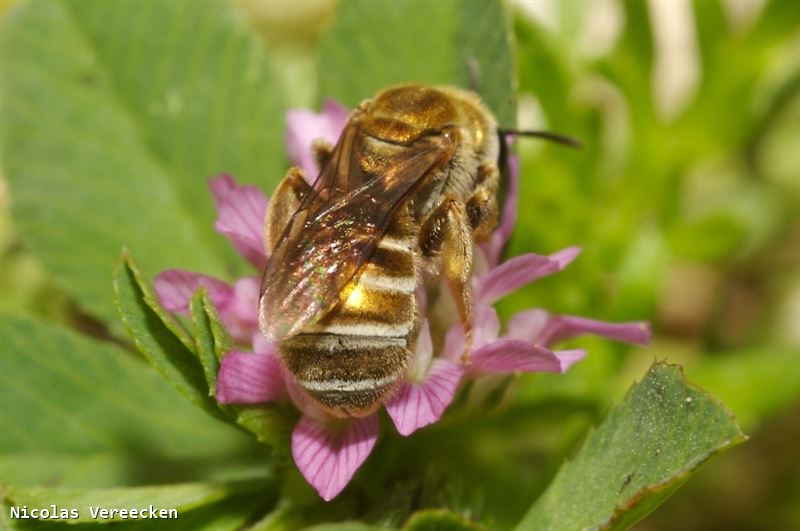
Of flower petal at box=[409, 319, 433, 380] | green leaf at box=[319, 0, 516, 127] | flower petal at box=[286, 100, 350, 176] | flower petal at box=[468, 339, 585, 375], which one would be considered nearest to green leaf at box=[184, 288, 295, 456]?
flower petal at box=[409, 319, 433, 380]

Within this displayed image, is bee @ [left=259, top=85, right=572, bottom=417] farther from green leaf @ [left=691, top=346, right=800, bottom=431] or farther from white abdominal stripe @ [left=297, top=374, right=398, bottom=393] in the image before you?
green leaf @ [left=691, top=346, right=800, bottom=431]

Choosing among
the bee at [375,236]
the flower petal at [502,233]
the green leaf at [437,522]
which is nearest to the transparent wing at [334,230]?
the bee at [375,236]

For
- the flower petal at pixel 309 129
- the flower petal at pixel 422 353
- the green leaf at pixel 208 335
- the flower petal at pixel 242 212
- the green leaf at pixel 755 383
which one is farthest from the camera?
the green leaf at pixel 755 383

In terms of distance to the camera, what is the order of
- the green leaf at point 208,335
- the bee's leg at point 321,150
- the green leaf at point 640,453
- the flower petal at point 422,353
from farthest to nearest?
the bee's leg at point 321,150 → the flower petal at point 422,353 → the green leaf at point 208,335 → the green leaf at point 640,453

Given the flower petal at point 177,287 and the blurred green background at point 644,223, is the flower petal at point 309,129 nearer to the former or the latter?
the blurred green background at point 644,223

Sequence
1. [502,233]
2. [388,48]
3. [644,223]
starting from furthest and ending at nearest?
1. [644,223]
2. [388,48]
3. [502,233]

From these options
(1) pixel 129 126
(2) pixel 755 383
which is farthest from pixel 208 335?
(2) pixel 755 383

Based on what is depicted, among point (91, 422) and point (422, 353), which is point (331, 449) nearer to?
point (422, 353)
